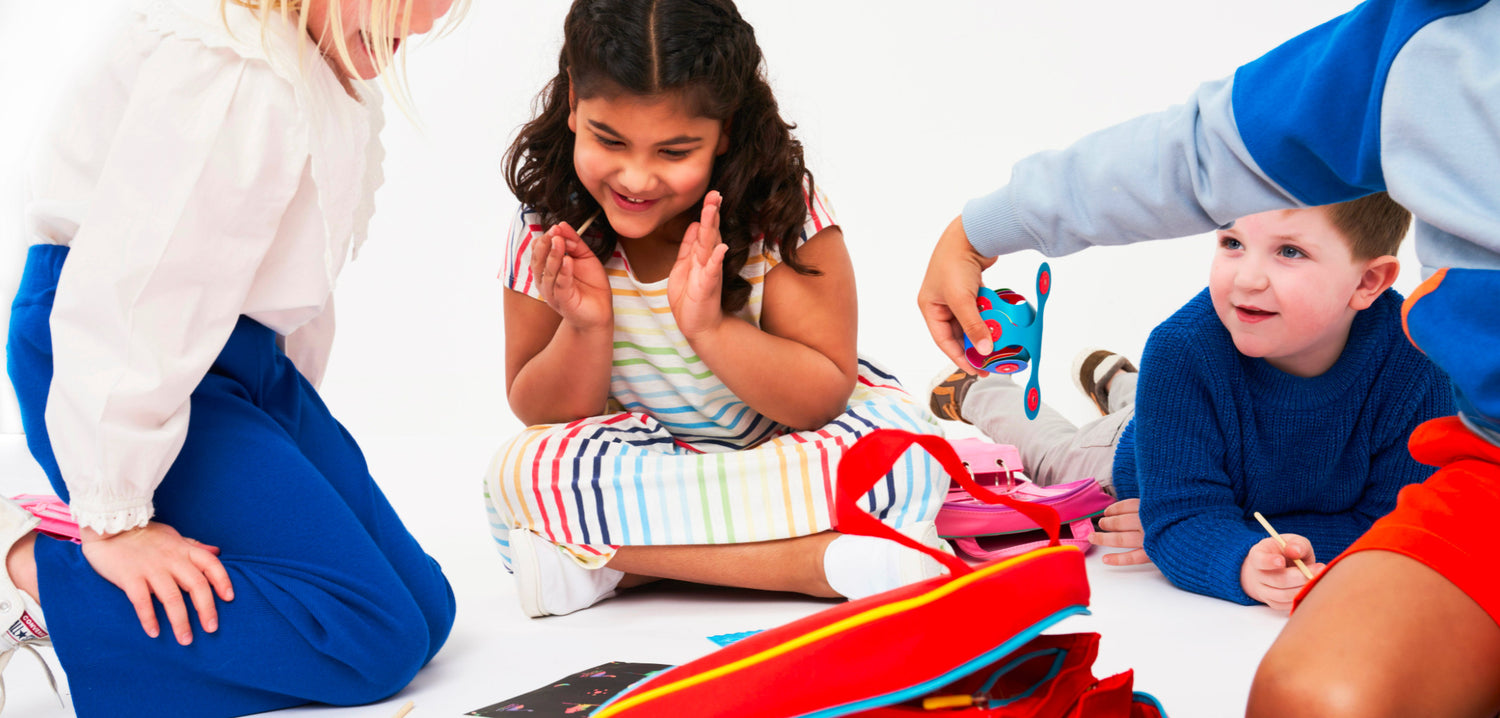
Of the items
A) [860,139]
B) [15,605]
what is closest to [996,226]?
[15,605]

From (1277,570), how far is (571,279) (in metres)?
0.73

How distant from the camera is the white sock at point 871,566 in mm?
1080

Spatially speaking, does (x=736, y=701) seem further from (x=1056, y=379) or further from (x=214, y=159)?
(x=1056, y=379)

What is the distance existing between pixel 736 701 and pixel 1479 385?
1.39ft

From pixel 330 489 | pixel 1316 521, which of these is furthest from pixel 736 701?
pixel 1316 521

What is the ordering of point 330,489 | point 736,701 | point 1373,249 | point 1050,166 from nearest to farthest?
point 736,701 → point 1050,166 → point 330,489 → point 1373,249

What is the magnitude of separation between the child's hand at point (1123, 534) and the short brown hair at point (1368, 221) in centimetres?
34

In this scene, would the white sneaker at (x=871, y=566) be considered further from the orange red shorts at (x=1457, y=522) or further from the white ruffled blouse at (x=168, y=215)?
the white ruffled blouse at (x=168, y=215)

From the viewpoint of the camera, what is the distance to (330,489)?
0.96 m

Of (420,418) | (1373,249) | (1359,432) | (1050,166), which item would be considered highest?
(1050,166)

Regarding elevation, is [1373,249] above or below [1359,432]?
above

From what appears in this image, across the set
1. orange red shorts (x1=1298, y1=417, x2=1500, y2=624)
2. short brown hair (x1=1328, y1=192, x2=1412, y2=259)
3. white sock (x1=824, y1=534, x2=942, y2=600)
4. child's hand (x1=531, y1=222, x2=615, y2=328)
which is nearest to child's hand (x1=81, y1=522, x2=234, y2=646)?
child's hand (x1=531, y1=222, x2=615, y2=328)

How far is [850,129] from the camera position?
2578 mm

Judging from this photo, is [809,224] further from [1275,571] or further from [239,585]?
[239,585]
